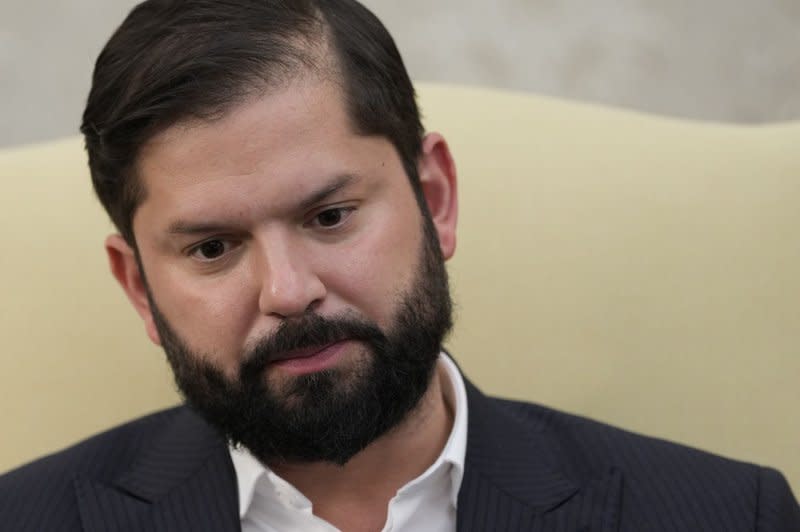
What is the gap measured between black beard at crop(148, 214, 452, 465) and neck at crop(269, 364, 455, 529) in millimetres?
48

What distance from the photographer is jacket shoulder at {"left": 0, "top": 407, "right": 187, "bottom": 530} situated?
5.32 ft

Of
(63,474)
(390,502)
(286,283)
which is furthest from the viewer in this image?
(63,474)

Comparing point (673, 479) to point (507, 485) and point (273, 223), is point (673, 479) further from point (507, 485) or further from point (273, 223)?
point (273, 223)

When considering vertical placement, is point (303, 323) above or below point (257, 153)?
below

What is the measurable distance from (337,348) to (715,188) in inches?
27.0

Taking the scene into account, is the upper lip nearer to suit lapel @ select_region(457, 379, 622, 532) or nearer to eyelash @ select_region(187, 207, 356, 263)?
eyelash @ select_region(187, 207, 356, 263)

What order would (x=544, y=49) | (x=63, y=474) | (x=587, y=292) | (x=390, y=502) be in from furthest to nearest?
(x=544, y=49), (x=587, y=292), (x=63, y=474), (x=390, y=502)

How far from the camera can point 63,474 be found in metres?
1.67

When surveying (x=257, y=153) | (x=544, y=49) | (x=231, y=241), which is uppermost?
(x=257, y=153)

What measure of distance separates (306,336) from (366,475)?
0.84 feet

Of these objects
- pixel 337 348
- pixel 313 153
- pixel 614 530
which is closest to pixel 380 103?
pixel 313 153

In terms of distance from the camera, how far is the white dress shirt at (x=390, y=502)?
1.57m

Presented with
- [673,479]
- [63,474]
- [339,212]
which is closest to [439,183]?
[339,212]

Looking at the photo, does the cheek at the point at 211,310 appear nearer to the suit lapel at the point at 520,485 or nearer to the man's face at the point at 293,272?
the man's face at the point at 293,272
